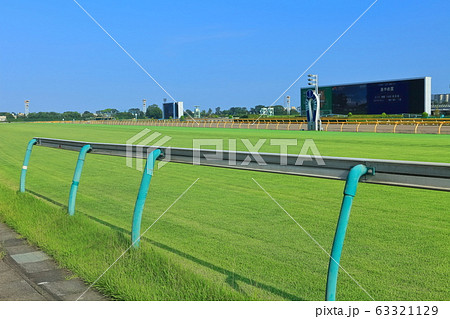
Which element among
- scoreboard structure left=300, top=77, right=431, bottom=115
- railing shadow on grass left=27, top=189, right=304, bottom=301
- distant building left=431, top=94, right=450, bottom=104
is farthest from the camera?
distant building left=431, top=94, right=450, bottom=104

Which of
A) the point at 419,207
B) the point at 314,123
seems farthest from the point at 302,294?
the point at 314,123

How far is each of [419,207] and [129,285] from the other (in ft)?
16.6

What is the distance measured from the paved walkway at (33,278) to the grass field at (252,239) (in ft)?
0.44

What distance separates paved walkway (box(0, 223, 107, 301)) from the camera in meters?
3.96

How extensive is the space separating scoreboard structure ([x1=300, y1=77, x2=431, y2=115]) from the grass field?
55.8 metres

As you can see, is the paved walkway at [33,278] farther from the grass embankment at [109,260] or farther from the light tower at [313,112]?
the light tower at [313,112]

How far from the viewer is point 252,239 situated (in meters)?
5.62

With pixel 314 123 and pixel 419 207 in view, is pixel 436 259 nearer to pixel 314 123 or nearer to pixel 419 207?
pixel 419 207

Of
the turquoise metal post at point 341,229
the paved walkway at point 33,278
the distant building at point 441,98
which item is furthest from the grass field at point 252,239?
the distant building at point 441,98

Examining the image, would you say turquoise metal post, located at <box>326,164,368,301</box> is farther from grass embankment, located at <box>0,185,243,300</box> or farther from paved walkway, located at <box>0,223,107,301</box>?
paved walkway, located at <box>0,223,107,301</box>

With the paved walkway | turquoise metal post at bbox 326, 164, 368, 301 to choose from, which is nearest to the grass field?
the paved walkway

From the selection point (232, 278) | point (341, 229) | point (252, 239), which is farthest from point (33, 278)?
point (341, 229)
